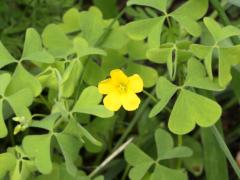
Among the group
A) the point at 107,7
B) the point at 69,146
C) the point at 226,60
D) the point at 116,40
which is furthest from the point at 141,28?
the point at 107,7

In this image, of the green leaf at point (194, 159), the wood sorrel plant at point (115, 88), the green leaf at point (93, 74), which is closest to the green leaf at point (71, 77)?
the wood sorrel plant at point (115, 88)

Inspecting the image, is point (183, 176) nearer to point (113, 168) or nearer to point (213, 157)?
point (213, 157)

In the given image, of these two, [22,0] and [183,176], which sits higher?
[22,0]

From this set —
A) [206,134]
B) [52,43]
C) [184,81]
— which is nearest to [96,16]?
[52,43]

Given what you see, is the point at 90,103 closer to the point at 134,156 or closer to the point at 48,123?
the point at 48,123

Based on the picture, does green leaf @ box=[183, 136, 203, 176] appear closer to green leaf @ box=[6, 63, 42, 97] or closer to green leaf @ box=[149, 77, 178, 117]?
green leaf @ box=[149, 77, 178, 117]

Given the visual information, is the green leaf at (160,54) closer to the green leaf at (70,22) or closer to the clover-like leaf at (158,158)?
the clover-like leaf at (158,158)
